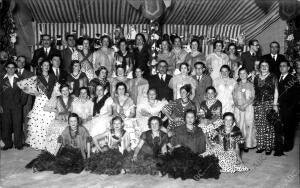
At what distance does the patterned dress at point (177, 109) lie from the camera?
6.41 meters

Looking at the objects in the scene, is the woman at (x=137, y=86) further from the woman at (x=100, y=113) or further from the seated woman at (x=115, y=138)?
the seated woman at (x=115, y=138)

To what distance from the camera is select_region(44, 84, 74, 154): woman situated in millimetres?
6207

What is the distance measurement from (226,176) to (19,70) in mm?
3893

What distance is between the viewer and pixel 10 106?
22.3ft

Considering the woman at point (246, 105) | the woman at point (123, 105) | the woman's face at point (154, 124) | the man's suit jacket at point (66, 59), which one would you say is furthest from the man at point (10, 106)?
the woman at point (246, 105)

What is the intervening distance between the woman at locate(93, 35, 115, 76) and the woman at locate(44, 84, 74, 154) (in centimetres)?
122

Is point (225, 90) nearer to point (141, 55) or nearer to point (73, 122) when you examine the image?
point (141, 55)

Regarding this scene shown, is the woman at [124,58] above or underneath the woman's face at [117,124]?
above

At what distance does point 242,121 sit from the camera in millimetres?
6723

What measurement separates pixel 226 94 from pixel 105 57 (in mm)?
2390

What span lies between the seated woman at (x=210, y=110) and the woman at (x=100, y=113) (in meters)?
1.45

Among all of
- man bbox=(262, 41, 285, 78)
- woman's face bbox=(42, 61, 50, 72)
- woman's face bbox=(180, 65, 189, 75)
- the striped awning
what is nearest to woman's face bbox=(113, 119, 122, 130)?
woman's face bbox=(180, 65, 189, 75)

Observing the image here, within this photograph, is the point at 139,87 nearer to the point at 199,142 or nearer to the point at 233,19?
the point at 199,142

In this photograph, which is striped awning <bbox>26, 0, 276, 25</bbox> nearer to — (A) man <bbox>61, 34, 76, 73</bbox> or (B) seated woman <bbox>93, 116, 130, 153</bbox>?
(A) man <bbox>61, 34, 76, 73</bbox>
